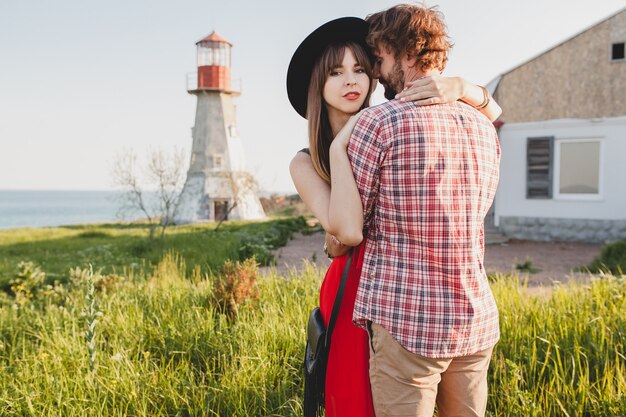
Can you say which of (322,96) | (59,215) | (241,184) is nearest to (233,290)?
(322,96)

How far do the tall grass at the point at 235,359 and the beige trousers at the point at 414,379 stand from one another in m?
1.27

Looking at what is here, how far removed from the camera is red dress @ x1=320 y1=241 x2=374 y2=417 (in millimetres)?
1616

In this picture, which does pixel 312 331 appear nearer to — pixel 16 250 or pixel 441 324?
pixel 441 324

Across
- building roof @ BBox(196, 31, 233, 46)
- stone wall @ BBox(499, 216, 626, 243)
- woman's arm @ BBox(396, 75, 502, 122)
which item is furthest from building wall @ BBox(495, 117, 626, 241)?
building roof @ BBox(196, 31, 233, 46)

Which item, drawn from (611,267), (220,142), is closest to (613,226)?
(611,267)

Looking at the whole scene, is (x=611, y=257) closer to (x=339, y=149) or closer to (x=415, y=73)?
(x=415, y=73)

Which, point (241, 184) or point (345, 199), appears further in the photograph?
point (241, 184)

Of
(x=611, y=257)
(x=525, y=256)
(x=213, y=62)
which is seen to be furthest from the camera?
(x=213, y=62)

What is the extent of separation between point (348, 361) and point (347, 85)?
3.12 feet

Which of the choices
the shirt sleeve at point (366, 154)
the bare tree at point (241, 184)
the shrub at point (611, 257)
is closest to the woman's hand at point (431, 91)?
the shirt sleeve at point (366, 154)

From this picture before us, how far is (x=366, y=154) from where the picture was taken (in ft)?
4.79

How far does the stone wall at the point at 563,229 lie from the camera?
40.0 feet

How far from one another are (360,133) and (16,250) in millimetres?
13948

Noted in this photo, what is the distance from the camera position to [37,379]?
2.99 metres
